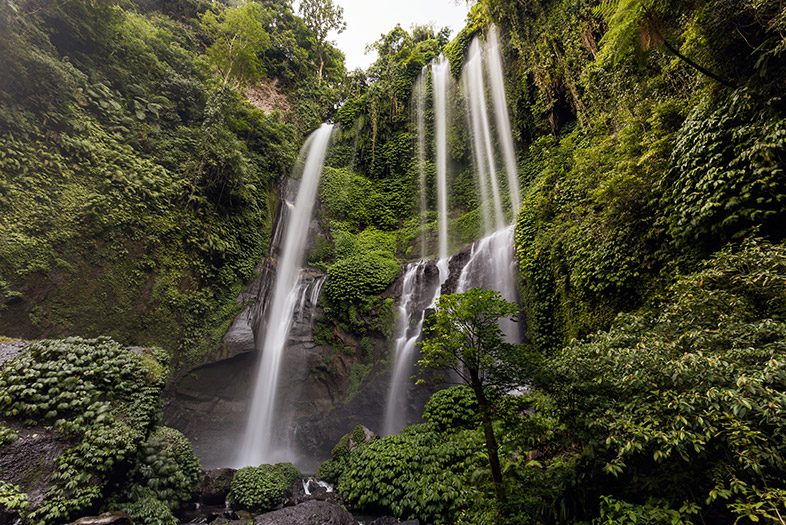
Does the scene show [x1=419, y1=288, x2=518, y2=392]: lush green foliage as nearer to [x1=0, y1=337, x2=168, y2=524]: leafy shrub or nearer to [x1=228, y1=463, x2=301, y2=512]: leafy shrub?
[x1=0, y1=337, x2=168, y2=524]: leafy shrub

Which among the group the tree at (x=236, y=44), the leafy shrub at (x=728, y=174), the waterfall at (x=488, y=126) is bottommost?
the leafy shrub at (x=728, y=174)

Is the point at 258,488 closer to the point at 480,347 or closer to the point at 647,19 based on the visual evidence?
the point at 480,347

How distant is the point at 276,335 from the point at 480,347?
36.9 feet

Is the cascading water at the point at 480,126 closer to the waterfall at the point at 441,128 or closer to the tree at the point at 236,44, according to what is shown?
the waterfall at the point at 441,128

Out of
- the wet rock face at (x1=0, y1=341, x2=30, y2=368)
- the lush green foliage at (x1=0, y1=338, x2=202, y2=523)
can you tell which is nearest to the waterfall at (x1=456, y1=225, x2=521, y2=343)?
the lush green foliage at (x1=0, y1=338, x2=202, y2=523)

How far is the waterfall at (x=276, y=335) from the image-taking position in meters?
11.5

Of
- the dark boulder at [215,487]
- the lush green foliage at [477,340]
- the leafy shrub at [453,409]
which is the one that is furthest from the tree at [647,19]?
the dark boulder at [215,487]

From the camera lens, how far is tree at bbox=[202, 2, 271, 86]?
17609 mm

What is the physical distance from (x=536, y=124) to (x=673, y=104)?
27.0 feet

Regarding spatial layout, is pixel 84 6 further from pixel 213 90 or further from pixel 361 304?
pixel 361 304

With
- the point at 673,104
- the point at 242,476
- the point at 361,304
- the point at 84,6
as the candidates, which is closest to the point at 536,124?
the point at 673,104

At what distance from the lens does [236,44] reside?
58.5 feet

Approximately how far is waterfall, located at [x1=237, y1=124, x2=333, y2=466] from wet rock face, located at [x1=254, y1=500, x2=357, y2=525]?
5756mm

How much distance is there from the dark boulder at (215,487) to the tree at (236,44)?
59.5 ft
